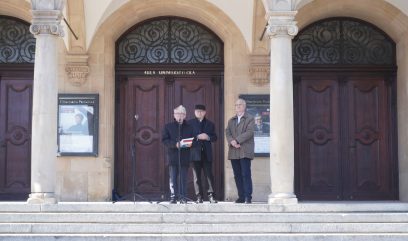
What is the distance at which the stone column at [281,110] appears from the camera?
13172 mm

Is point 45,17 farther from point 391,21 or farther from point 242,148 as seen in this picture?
point 391,21

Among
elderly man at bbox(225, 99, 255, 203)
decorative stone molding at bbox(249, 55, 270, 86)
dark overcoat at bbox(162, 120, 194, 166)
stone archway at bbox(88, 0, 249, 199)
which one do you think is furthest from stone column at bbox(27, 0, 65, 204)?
decorative stone molding at bbox(249, 55, 270, 86)

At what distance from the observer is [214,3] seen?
16234mm

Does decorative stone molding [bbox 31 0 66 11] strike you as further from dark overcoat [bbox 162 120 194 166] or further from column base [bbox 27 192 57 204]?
column base [bbox 27 192 57 204]

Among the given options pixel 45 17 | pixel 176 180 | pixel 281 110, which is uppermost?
pixel 45 17

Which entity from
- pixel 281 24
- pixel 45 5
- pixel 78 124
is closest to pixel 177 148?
pixel 281 24

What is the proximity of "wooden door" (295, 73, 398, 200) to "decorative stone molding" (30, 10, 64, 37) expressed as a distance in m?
6.02

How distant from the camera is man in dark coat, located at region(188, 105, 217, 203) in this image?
43.5 feet

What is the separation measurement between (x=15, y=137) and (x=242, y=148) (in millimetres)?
6031

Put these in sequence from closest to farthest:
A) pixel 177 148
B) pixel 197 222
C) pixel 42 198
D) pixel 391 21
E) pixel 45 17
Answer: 1. pixel 197 222
2. pixel 42 198
3. pixel 177 148
4. pixel 45 17
5. pixel 391 21

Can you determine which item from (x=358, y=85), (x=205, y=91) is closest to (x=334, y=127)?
(x=358, y=85)

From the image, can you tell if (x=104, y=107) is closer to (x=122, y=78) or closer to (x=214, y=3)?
(x=122, y=78)

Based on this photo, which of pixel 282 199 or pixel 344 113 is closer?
pixel 282 199

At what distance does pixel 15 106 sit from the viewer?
16.9 meters
